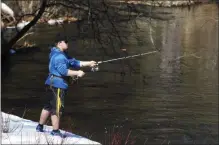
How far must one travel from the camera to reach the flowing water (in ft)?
34.3

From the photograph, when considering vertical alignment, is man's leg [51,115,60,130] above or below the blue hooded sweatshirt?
below

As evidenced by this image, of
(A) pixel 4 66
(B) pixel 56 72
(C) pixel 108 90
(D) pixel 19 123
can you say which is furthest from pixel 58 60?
(A) pixel 4 66

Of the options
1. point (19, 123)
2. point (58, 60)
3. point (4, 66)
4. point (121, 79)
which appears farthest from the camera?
point (4, 66)

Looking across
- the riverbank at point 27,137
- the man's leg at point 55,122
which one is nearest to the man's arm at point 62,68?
the man's leg at point 55,122

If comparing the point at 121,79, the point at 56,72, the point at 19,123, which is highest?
the point at 56,72

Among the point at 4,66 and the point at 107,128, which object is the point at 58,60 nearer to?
the point at 107,128

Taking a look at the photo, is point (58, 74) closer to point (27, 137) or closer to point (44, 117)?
point (44, 117)

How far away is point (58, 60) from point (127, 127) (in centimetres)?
447

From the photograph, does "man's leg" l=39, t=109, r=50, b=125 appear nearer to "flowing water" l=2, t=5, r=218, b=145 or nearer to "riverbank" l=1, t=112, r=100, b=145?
"riverbank" l=1, t=112, r=100, b=145

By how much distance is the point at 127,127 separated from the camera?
10.7 metres

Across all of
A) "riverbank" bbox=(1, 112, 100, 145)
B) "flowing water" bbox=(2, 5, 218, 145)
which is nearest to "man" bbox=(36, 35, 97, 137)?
"riverbank" bbox=(1, 112, 100, 145)

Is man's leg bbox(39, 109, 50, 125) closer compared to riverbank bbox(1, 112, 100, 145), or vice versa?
riverbank bbox(1, 112, 100, 145)

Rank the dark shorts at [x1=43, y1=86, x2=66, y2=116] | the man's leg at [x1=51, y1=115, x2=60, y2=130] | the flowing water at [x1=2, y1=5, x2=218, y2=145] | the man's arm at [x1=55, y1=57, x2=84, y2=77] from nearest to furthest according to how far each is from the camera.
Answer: the man's arm at [x1=55, y1=57, x2=84, y2=77]
the dark shorts at [x1=43, y1=86, x2=66, y2=116]
the man's leg at [x1=51, y1=115, x2=60, y2=130]
the flowing water at [x1=2, y1=5, x2=218, y2=145]

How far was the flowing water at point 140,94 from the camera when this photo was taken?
10453mm
